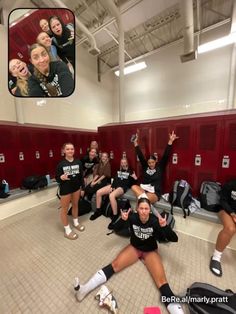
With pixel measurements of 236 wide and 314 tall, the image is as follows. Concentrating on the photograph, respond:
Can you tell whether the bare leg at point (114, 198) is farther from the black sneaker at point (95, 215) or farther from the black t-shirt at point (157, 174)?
the black t-shirt at point (157, 174)

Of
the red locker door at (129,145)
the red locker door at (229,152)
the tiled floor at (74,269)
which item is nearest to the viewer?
the tiled floor at (74,269)

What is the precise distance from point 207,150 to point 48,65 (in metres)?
2.32

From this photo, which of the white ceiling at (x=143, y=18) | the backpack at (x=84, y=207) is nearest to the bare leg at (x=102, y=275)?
the backpack at (x=84, y=207)

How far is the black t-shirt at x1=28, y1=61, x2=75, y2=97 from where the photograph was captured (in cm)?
100

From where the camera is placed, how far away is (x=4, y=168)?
2.93m

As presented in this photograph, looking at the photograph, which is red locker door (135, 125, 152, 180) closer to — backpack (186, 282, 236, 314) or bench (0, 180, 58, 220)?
backpack (186, 282, 236, 314)

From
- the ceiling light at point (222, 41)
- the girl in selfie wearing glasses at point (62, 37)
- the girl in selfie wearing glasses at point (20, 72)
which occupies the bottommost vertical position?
the girl in selfie wearing glasses at point (20, 72)

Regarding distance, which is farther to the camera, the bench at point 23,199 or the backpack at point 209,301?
the bench at point 23,199

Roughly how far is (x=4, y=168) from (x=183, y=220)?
132 inches

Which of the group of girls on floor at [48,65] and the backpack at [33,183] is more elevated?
the group of girls on floor at [48,65]

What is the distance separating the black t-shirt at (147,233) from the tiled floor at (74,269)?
0.26m

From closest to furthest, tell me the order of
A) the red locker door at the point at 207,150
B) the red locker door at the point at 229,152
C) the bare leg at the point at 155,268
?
the bare leg at the point at 155,268
the red locker door at the point at 229,152
the red locker door at the point at 207,150

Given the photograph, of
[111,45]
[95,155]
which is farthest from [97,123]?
[95,155]

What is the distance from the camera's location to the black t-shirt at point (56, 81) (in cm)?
100
